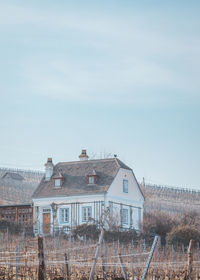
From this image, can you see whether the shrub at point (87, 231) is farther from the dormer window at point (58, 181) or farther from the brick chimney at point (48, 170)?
the brick chimney at point (48, 170)

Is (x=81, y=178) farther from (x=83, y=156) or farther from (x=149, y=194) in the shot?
(x=149, y=194)

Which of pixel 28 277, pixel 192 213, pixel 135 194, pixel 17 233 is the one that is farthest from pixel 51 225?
pixel 28 277

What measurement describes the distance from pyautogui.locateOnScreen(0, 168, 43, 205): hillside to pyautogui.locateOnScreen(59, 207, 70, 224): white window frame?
50.6 feet

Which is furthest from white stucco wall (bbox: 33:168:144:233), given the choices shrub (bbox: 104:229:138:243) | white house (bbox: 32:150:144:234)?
shrub (bbox: 104:229:138:243)

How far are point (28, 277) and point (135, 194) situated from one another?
2468cm

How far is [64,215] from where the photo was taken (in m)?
52.8

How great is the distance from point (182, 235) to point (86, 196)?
25.9 ft

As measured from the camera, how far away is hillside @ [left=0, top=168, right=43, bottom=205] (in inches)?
2840

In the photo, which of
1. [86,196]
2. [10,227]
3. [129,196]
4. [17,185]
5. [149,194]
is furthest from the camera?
[17,185]

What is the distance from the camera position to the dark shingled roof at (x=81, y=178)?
5300 centimetres

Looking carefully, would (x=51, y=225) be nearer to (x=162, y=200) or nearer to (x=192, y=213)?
(x=192, y=213)

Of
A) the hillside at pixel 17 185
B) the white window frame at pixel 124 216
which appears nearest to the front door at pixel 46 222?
the white window frame at pixel 124 216

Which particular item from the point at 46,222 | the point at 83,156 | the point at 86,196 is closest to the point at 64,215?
the point at 46,222

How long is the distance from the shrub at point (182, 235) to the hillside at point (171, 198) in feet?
74.2
